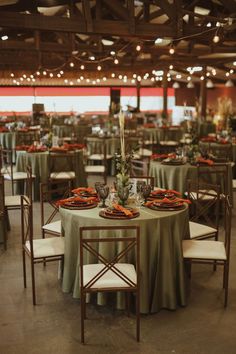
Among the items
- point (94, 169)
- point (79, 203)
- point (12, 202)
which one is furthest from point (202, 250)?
point (94, 169)

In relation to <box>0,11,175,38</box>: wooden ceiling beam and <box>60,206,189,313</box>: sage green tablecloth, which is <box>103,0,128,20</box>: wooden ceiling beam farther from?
<box>60,206,189,313</box>: sage green tablecloth

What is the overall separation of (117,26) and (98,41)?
3.29 m

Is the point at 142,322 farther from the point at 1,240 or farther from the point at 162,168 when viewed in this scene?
the point at 162,168

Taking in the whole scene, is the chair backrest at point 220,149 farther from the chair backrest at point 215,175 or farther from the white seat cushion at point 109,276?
the white seat cushion at point 109,276

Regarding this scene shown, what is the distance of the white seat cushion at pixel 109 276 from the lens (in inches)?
117

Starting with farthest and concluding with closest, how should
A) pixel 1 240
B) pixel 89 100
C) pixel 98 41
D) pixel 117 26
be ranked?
pixel 89 100
pixel 98 41
pixel 117 26
pixel 1 240

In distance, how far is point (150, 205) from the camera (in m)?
3.67

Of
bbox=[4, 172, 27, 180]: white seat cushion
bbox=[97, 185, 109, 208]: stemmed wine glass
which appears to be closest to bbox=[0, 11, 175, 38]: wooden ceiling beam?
bbox=[4, 172, 27, 180]: white seat cushion

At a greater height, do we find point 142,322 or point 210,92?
point 210,92

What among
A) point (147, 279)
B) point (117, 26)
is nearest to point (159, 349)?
point (147, 279)

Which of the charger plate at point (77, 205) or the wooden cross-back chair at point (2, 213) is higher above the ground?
the charger plate at point (77, 205)

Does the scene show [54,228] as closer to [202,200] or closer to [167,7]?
[202,200]

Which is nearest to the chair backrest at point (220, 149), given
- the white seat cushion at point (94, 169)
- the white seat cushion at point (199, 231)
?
the white seat cushion at point (94, 169)

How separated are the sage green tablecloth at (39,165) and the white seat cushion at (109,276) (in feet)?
13.3
